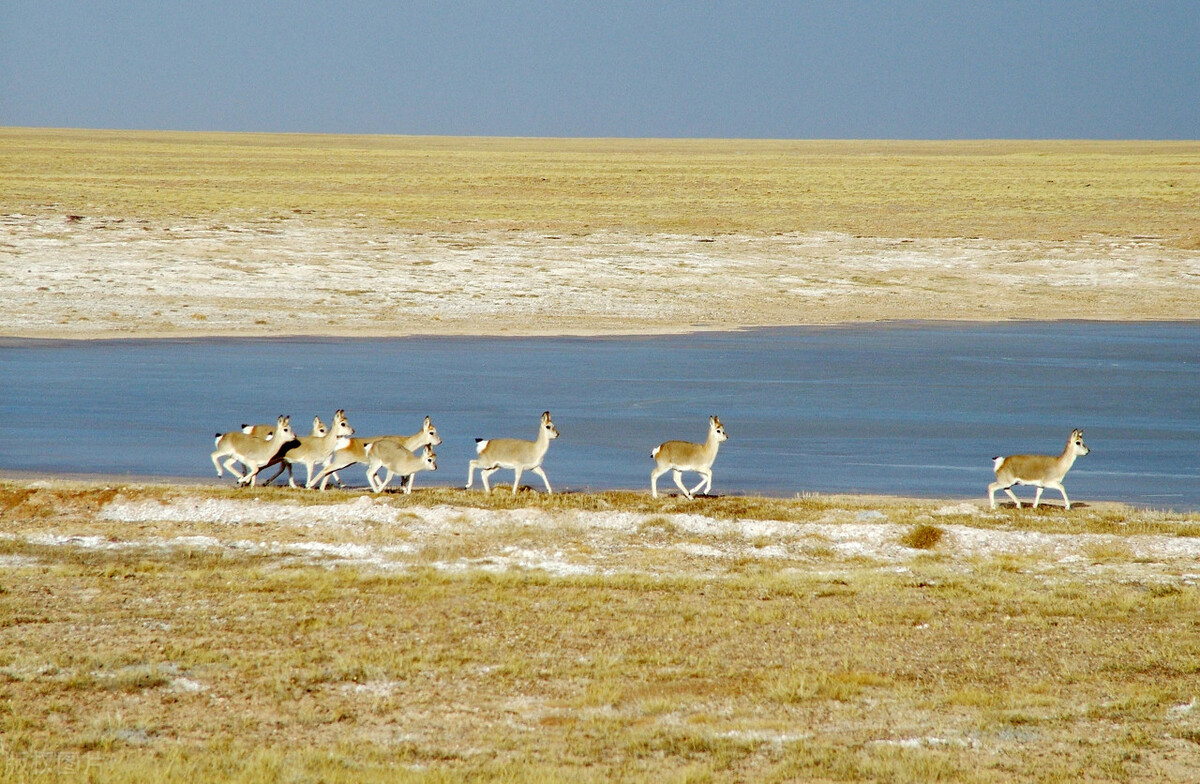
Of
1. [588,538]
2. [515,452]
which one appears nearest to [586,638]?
[588,538]

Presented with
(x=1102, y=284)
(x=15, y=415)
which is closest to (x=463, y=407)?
(x=15, y=415)

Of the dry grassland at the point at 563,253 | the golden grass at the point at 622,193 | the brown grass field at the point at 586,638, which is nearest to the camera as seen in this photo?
the brown grass field at the point at 586,638

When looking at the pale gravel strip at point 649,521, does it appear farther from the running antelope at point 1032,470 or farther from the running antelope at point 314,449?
the running antelope at point 314,449

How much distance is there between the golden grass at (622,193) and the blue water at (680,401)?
22.0 m

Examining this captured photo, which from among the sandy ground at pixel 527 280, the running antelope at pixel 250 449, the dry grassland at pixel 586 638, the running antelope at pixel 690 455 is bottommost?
the dry grassland at pixel 586 638

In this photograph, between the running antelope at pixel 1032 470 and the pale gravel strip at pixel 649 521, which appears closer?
the pale gravel strip at pixel 649 521

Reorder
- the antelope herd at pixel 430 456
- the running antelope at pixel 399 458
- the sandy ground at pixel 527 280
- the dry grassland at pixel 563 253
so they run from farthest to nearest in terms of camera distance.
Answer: the dry grassland at pixel 563 253
the sandy ground at pixel 527 280
the running antelope at pixel 399 458
the antelope herd at pixel 430 456

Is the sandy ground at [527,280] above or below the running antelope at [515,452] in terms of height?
above

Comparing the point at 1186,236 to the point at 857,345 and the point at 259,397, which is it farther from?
the point at 259,397

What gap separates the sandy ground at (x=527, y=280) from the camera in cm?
3253

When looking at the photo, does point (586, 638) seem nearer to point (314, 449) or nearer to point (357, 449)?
point (357, 449)

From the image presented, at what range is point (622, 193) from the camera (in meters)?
68.8

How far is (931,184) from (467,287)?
44928mm

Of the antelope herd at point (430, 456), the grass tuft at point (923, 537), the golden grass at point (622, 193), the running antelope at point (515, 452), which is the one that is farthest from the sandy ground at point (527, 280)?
the grass tuft at point (923, 537)
